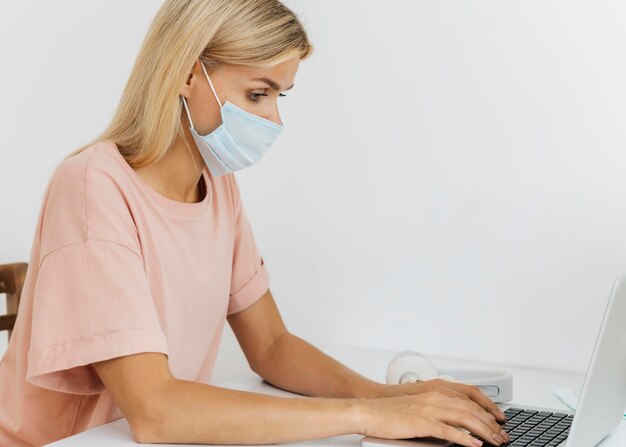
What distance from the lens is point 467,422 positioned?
3.47ft

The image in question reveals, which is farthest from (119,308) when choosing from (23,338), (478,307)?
(478,307)

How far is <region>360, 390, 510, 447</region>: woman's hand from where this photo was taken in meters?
1.03

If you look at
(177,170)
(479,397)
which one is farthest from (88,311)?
(479,397)

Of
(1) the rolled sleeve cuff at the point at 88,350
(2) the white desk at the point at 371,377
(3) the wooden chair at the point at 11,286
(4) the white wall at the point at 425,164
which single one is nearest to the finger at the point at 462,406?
(2) the white desk at the point at 371,377

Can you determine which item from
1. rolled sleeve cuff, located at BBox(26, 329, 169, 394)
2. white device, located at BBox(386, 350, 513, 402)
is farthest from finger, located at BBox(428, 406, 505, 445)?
rolled sleeve cuff, located at BBox(26, 329, 169, 394)

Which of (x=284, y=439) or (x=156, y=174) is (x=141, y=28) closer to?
(x=156, y=174)

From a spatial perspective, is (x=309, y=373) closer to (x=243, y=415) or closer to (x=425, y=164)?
(x=243, y=415)

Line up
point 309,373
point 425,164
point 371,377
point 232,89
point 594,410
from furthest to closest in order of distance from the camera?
point 425,164
point 371,377
point 309,373
point 232,89
point 594,410

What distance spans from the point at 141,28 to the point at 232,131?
2.65 ft

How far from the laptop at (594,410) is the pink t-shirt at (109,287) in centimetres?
35

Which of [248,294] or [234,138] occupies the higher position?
[234,138]

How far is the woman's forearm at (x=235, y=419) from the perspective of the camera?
41.1 inches

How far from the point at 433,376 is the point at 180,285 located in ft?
1.32

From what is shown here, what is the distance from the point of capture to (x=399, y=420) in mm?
1046
